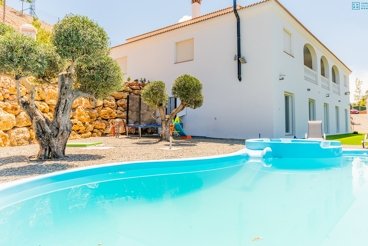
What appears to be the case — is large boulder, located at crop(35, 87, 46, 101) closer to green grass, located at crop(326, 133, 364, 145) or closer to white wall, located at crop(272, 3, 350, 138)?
white wall, located at crop(272, 3, 350, 138)

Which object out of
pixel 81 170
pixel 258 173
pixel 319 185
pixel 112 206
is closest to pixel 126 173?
pixel 81 170

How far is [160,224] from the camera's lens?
112 inches

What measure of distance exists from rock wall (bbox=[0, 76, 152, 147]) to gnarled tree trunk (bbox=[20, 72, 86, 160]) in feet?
3.11

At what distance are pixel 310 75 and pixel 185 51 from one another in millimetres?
8907

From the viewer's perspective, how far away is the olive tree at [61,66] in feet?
17.0

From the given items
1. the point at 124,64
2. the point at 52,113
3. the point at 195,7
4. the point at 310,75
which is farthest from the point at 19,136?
the point at 310,75

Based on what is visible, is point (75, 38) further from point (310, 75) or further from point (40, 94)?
point (310, 75)

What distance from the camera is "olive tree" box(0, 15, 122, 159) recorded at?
5176mm

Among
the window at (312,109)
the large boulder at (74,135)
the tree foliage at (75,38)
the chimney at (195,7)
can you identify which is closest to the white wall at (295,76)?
the window at (312,109)

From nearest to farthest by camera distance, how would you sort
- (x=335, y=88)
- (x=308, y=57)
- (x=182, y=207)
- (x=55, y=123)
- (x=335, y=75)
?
(x=182, y=207) < (x=55, y=123) < (x=308, y=57) < (x=335, y=88) < (x=335, y=75)

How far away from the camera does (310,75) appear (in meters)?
15.9

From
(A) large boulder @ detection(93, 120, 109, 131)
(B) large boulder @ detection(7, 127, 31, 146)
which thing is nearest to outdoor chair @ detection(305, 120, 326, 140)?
(A) large boulder @ detection(93, 120, 109, 131)

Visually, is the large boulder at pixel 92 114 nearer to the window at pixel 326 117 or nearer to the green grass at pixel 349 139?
the green grass at pixel 349 139

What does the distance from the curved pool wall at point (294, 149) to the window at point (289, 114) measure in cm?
515
